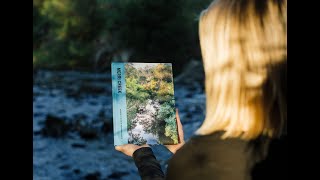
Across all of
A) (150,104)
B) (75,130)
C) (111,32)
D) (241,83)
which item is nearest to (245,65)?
(241,83)

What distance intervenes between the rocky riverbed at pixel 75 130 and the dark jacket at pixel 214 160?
166 mm

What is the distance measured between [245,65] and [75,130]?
0.87m

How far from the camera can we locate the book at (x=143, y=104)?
240cm

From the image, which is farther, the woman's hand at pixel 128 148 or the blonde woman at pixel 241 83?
the woman's hand at pixel 128 148

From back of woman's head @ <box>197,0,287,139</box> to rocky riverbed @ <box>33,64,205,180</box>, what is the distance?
0.26 m

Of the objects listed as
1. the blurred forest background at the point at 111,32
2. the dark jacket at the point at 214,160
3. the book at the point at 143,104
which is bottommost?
the dark jacket at the point at 214,160

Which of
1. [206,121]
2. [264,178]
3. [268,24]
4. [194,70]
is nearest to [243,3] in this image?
[268,24]

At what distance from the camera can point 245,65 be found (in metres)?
2.47

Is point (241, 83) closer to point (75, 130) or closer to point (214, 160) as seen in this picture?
point (214, 160)

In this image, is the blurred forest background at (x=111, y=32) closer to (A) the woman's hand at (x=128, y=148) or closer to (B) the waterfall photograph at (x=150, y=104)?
(B) the waterfall photograph at (x=150, y=104)

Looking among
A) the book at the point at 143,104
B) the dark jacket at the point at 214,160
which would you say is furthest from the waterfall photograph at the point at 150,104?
the dark jacket at the point at 214,160
